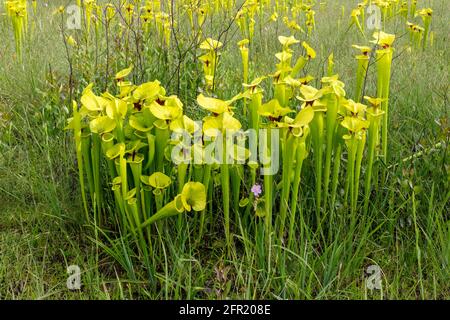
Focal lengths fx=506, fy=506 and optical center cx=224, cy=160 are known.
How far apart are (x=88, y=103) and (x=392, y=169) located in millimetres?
1126

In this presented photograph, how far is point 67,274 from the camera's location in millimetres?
1509

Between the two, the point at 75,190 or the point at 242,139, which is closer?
the point at 242,139

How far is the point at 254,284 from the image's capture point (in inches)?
56.8

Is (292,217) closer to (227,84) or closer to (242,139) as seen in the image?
(242,139)

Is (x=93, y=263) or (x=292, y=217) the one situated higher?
(x=292, y=217)

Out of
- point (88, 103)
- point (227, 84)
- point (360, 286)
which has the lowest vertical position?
point (360, 286)

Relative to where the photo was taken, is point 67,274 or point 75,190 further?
point 75,190

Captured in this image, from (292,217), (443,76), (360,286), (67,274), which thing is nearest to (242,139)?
(292,217)

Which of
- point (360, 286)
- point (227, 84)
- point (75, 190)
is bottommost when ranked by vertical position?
point (360, 286)
